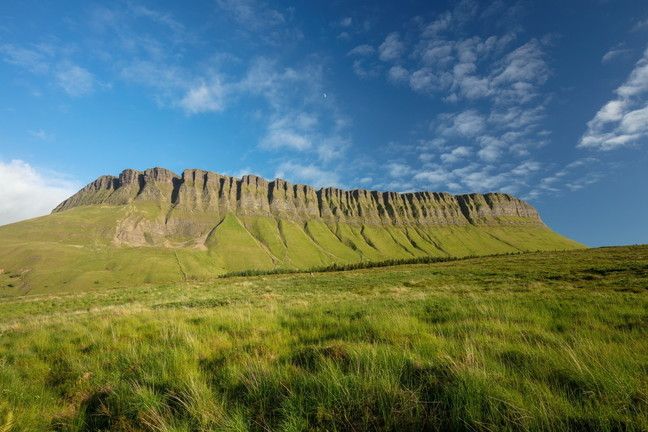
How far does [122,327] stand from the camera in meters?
8.02

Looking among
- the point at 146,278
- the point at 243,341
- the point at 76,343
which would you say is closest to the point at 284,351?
the point at 243,341

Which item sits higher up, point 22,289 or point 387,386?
point 387,386

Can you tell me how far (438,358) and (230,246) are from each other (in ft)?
664

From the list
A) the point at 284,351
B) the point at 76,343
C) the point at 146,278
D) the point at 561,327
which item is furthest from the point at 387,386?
the point at 146,278

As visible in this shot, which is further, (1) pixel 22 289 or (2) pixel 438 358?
(1) pixel 22 289

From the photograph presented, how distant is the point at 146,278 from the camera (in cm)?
13150

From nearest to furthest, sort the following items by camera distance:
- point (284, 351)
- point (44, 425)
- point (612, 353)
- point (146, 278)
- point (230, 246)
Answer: point (44, 425), point (612, 353), point (284, 351), point (146, 278), point (230, 246)

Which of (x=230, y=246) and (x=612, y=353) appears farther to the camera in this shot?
(x=230, y=246)

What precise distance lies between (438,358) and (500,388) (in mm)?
1029

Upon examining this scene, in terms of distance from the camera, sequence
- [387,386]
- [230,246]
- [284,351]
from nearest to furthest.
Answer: [387,386] < [284,351] < [230,246]

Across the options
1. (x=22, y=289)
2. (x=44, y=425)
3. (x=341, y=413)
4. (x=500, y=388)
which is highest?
(x=500, y=388)

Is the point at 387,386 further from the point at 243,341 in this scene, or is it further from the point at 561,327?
the point at 561,327

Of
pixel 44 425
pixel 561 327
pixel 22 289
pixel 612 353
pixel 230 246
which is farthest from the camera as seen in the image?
pixel 230 246

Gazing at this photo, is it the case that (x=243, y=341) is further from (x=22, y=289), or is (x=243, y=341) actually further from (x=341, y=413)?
(x=22, y=289)
